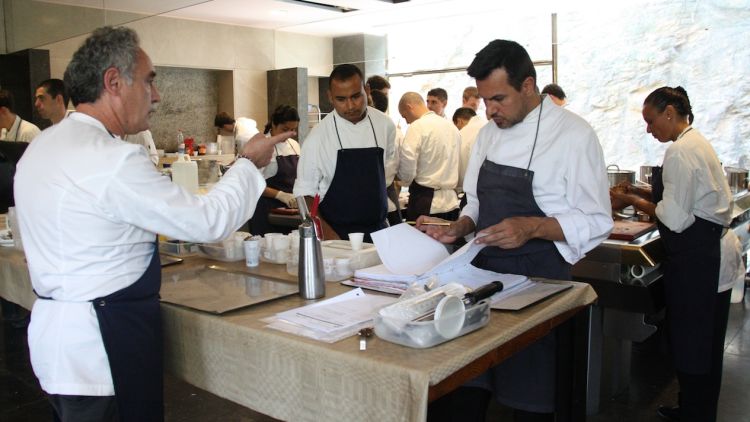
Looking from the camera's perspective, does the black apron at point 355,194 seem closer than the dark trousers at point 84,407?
No

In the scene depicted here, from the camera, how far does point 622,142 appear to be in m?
5.88

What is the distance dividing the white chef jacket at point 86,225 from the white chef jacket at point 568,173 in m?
0.93

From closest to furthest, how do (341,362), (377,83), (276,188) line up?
1. (341,362)
2. (276,188)
3. (377,83)

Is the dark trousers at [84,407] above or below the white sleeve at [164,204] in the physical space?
below

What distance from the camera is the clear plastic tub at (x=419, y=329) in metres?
1.34

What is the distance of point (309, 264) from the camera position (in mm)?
1752

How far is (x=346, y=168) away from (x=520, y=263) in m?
1.22

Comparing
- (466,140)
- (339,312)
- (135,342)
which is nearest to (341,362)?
(339,312)

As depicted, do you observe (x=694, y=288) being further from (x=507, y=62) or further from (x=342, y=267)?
(x=342, y=267)

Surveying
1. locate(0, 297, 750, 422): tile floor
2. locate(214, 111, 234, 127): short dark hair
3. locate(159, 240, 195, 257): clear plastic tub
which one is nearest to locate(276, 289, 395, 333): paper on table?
locate(159, 240, 195, 257): clear plastic tub

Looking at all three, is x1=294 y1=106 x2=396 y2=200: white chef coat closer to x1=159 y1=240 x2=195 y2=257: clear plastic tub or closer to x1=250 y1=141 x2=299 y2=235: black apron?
x1=159 y1=240 x2=195 y2=257: clear plastic tub

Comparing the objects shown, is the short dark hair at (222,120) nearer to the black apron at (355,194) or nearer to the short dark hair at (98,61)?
the black apron at (355,194)

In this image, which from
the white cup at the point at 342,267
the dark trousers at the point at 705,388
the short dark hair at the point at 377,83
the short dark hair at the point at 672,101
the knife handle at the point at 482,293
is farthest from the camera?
the short dark hair at the point at 377,83

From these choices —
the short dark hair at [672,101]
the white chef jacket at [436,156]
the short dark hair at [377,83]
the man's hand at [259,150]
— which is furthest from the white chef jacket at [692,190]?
the short dark hair at [377,83]
